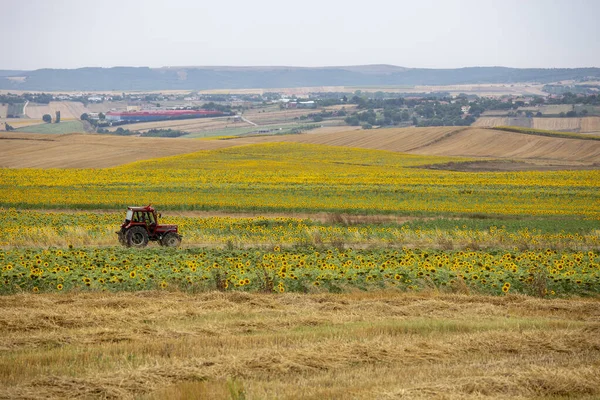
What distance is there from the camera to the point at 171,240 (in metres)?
27.1

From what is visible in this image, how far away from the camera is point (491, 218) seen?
120 ft

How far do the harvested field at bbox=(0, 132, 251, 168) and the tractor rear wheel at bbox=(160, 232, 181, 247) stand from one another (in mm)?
41545

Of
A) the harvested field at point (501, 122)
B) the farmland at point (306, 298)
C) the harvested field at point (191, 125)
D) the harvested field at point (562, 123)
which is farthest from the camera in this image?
the harvested field at point (191, 125)

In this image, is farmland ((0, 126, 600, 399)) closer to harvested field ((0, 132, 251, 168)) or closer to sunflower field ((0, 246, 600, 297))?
sunflower field ((0, 246, 600, 297))

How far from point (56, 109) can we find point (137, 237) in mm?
161589

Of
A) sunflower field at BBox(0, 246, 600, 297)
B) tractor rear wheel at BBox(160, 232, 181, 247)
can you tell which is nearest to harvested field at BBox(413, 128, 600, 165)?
tractor rear wheel at BBox(160, 232, 181, 247)

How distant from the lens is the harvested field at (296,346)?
10586mm

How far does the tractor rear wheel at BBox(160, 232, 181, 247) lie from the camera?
88.7ft

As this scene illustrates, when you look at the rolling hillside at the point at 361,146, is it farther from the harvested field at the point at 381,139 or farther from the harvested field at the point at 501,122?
the harvested field at the point at 501,122

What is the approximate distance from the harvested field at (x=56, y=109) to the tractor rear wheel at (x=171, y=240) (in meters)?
140

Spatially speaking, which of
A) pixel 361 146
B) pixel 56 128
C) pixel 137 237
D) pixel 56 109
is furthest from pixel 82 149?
pixel 56 109

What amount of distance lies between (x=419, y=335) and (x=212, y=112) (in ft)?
492

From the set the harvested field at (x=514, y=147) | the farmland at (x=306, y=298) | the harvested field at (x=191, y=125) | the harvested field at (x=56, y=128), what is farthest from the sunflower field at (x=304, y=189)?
the harvested field at (x=56, y=128)

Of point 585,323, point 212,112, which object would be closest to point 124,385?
point 585,323
